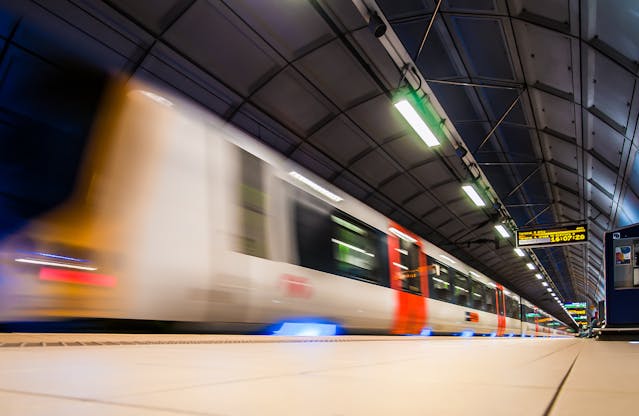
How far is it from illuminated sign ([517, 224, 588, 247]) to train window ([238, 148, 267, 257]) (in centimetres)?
1283

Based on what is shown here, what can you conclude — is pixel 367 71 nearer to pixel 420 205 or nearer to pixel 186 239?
pixel 186 239

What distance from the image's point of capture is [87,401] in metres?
1.06

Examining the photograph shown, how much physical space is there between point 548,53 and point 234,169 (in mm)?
6409

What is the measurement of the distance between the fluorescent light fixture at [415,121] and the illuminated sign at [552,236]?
8514 millimetres

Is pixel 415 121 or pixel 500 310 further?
pixel 500 310

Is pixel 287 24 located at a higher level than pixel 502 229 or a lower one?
higher

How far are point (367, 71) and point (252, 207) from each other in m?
5.04

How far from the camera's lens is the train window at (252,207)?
509 centimetres

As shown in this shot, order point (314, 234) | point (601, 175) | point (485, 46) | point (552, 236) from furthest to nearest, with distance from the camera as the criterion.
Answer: point (552, 236)
point (601, 175)
point (485, 46)
point (314, 234)

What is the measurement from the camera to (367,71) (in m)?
9.04

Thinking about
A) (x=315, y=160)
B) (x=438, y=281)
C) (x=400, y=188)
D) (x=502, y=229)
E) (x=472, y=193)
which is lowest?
(x=438, y=281)

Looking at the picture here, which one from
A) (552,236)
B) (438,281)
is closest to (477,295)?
(552,236)

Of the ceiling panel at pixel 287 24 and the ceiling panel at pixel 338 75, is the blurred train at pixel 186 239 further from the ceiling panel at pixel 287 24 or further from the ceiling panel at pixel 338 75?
the ceiling panel at pixel 338 75

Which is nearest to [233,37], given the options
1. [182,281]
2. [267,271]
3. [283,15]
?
[283,15]
